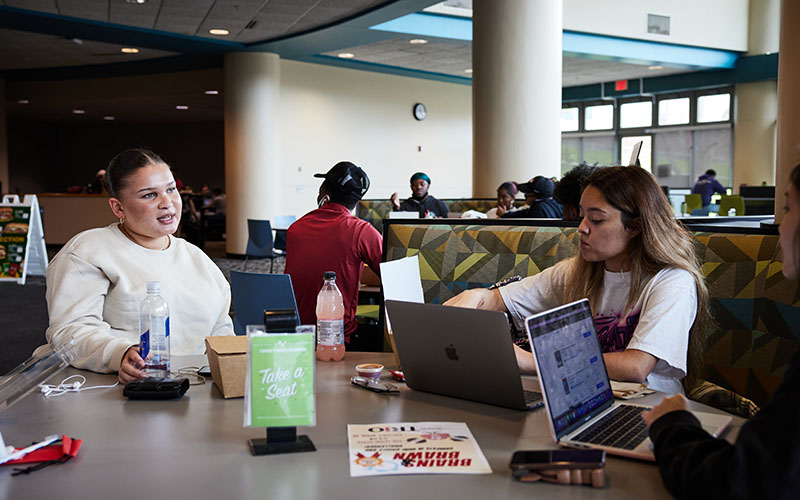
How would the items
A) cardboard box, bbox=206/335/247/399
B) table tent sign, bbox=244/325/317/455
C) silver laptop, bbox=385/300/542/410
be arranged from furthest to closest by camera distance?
cardboard box, bbox=206/335/247/399 → silver laptop, bbox=385/300/542/410 → table tent sign, bbox=244/325/317/455

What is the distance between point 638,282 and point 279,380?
122 cm

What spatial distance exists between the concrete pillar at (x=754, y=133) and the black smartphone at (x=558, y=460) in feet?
48.0

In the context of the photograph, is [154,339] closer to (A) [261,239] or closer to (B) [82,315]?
(B) [82,315]

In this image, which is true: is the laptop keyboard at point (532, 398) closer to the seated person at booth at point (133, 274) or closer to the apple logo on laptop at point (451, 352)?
the apple logo on laptop at point (451, 352)

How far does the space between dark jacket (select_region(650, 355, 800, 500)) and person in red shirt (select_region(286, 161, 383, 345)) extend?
2.37 meters

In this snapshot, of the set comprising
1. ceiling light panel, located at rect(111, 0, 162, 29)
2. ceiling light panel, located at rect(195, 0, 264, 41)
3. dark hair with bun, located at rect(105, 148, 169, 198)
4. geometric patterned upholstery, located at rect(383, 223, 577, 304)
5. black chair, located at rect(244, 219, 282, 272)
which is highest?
ceiling light panel, located at rect(195, 0, 264, 41)

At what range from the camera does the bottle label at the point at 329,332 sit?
203 cm

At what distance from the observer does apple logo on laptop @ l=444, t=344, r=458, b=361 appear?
1557 mm

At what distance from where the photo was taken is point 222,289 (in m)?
2.37

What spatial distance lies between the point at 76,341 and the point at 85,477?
0.84 meters

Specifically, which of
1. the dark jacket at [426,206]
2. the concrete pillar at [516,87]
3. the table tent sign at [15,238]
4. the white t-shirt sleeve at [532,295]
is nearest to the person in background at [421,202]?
the dark jacket at [426,206]

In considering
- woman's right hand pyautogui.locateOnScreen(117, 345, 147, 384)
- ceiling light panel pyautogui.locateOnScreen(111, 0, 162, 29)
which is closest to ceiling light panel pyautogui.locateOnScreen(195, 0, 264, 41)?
ceiling light panel pyautogui.locateOnScreen(111, 0, 162, 29)

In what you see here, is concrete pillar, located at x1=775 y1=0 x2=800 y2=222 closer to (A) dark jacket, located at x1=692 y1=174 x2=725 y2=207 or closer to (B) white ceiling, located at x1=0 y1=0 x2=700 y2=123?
(B) white ceiling, located at x1=0 y1=0 x2=700 y2=123

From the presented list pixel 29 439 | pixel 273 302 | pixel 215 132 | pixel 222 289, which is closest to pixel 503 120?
pixel 273 302
